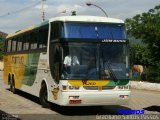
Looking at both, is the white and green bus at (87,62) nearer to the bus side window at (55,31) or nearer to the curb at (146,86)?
the bus side window at (55,31)

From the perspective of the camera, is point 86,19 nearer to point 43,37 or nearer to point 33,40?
point 43,37

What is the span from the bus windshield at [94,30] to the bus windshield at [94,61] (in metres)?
0.32

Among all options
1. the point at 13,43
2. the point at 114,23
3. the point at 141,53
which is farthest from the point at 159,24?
the point at 114,23

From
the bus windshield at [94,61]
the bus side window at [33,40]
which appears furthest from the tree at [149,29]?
the bus windshield at [94,61]

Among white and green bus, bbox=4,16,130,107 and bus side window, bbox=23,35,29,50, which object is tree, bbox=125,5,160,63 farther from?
white and green bus, bbox=4,16,130,107

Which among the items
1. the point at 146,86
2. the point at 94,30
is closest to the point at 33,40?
the point at 94,30

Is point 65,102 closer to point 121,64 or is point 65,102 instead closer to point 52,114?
point 52,114

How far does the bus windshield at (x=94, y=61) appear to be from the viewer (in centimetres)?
1463

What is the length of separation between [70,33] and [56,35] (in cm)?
69

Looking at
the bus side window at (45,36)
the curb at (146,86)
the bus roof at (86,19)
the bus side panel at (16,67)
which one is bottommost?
the curb at (146,86)

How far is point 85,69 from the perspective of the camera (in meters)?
14.7

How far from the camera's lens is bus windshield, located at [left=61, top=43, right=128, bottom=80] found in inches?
576

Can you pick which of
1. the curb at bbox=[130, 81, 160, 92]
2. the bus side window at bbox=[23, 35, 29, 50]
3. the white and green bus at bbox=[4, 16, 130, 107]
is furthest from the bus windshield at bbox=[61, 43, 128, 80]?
the curb at bbox=[130, 81, 160, 92]

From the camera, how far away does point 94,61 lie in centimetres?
1485
